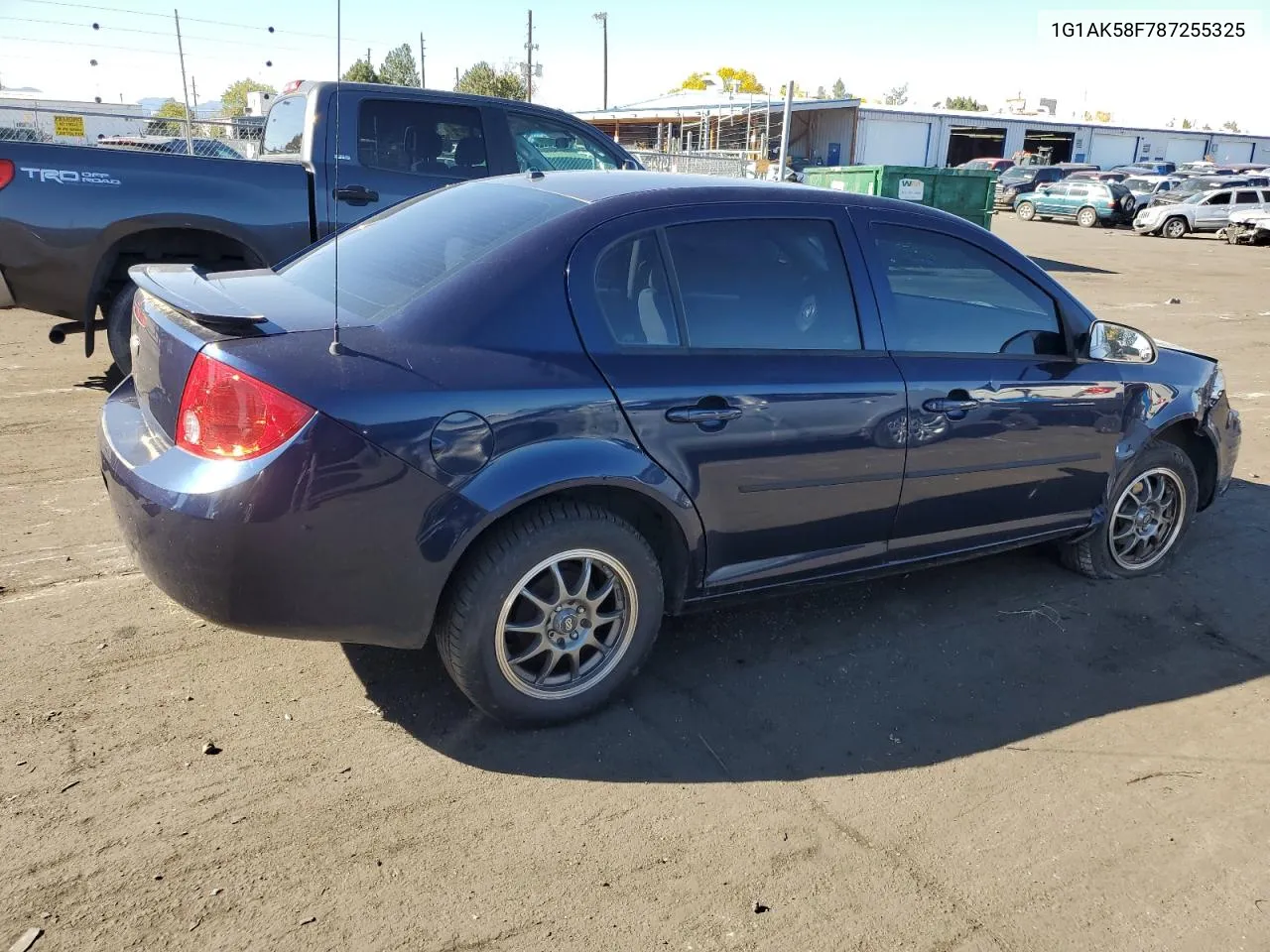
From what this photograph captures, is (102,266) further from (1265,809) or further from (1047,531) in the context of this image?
(1265,809)

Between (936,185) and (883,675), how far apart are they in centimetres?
1777

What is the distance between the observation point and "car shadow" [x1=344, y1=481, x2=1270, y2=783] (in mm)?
3080

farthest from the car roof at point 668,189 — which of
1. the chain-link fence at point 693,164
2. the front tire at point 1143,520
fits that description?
the chain-link fence at point 693,164

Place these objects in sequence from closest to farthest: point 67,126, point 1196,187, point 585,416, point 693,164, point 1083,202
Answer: point 585,416 < point 67,126 < point 693,164 < point 1196,187 < point 1083,202

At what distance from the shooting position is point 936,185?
19375 mm

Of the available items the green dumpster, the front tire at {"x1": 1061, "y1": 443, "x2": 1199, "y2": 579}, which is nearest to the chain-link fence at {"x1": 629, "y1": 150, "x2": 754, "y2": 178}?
the green dumpster

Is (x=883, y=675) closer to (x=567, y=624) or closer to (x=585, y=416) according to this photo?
(x=567, y=624)

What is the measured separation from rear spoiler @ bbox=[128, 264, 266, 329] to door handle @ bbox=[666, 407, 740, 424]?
125cm

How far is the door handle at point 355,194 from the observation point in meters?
6.51

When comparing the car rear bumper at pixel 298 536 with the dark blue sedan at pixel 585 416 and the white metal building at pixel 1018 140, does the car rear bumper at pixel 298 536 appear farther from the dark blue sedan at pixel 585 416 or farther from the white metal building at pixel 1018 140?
the white metal building at pixel 1018 140

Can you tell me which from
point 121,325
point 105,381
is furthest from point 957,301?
point 105,381

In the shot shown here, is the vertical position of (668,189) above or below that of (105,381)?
above

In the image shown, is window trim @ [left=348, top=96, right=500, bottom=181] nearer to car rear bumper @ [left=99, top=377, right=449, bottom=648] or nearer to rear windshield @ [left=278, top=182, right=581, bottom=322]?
rear windshield @ [left=278, top=182, right=581, bottom=322]

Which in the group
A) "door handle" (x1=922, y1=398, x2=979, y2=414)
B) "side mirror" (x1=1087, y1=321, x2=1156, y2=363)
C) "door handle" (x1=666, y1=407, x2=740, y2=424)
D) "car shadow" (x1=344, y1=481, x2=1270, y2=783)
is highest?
"side mirror" (x1=1087, y1=321, x2=1156, y2=363)
